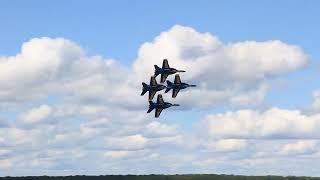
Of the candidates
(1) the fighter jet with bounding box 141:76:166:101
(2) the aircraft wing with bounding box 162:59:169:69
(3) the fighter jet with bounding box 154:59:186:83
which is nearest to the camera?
(3) the fighter jet with bounding box 154:59:186:83

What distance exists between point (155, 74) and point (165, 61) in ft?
17.5

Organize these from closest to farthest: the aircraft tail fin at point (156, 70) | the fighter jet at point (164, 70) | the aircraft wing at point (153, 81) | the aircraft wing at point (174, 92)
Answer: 1. the fighter jet at point (164, 70)
2. the aircraft tail fin at point (156, 70)
3. the aircraft wing at point (153, 81)
4. the aircraft wing at point (174, 92)

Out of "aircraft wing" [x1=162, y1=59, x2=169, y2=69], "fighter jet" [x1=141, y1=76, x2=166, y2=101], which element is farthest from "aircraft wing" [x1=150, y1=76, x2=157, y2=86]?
"aircraft wing" [x1=162, y1=59, x2=169, y2=69]

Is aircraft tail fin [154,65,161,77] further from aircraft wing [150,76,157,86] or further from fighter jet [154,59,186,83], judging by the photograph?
aircraft wing [150,76,157,86]

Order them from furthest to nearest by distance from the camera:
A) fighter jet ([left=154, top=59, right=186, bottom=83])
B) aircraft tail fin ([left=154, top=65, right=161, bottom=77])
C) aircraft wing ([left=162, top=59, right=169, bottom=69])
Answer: aircraft wing ([left=162, top=59, right=169, bottom=69]) → aircraft tail fin ([left=154, top=65, right=161, bottom=77]) → fighter jet ([left=154, top=59, right=186, bottom=83])

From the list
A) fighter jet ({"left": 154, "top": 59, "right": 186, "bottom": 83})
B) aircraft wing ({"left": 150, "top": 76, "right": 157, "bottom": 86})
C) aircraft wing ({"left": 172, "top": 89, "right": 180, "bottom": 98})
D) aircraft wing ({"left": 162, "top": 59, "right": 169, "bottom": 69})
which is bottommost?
aircraft wing ({"left": 172, "top": 89, "right": 180, "bottom": 98})

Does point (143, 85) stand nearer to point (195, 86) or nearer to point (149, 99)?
point (149, 99)

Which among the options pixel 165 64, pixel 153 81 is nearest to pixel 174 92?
pixel 153 81

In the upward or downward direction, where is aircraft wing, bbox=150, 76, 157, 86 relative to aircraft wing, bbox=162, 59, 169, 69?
downward

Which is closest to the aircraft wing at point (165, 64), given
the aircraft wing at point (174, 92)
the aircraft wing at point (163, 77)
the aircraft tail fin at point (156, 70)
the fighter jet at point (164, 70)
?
the fighter jet at point (164, 70)

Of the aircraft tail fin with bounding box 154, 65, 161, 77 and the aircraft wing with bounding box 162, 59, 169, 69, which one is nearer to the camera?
the aircraft tail fin with bounding box 154, 65, 161, 77

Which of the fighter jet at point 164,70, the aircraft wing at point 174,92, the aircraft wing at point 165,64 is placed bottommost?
the aircraft wing at point 174,92

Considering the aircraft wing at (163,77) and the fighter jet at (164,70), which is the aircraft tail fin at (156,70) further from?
the aircraft wing at (163,77)

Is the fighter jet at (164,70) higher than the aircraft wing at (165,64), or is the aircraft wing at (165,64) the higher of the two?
the aircraft wing at (165,64)
